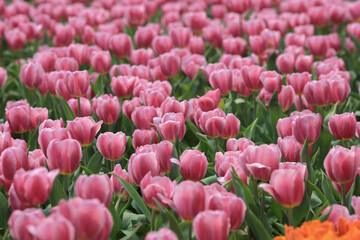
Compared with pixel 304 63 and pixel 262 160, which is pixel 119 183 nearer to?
pixel 262 160

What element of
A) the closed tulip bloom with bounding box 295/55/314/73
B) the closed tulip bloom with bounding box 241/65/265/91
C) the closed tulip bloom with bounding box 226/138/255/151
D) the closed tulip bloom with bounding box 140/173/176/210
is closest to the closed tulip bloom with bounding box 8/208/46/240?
the closed tulip bloom with bounding box 140/173/176/210

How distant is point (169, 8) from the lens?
21.4ft

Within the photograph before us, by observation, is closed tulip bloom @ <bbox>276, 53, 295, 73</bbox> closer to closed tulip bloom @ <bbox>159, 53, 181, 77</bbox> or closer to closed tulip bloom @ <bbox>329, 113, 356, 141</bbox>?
closed tulip bloom @ <bbox>159, 53, 181, 77</bbox>

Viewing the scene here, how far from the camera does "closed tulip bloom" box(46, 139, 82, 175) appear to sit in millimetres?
2166

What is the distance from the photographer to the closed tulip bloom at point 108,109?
293 centimetres

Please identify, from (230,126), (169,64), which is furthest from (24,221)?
(169,64)

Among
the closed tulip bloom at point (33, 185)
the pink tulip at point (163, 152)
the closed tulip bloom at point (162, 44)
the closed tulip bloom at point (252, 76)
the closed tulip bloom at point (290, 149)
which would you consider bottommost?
the closed tulip bloom at point (162, 44)

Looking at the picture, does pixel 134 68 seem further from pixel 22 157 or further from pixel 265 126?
pixel 22 157

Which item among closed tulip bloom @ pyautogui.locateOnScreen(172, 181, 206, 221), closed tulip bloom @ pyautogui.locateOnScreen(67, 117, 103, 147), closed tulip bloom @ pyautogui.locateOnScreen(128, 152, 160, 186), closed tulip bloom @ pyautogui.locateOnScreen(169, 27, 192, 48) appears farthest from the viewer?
closed tulip bloom @ pyautogui.locateOnScreen(169, 27, 192, 48)

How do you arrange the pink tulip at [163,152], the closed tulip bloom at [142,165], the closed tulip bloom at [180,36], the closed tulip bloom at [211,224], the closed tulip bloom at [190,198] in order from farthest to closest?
the closed tulip bloom at [180,36], the pink tulip at [163,152], the closed tulip bloom at [142,165], the closed tulip bloom at [190,198], the closed tulip bloom at [211,224]

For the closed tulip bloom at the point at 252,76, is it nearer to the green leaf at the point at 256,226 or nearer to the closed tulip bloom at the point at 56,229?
the green leaf at the point at 256,226

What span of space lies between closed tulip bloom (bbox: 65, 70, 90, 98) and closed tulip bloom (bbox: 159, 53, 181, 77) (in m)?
0.75

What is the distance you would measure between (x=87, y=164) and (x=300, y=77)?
1.37 m

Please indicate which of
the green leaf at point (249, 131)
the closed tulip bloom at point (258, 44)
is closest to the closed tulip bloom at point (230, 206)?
the green leaf at point (249, 131)
